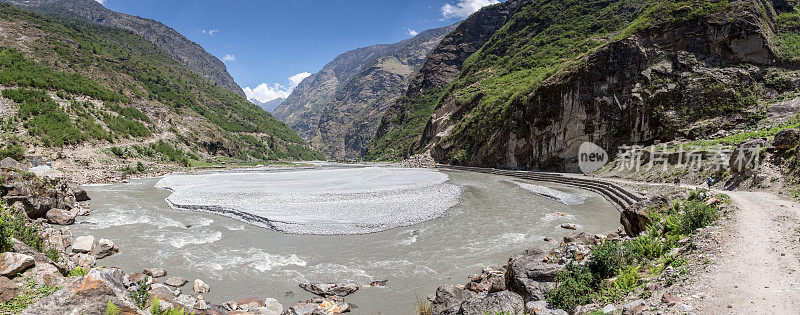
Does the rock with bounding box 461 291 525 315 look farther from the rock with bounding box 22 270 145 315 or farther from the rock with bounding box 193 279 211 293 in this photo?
the rock with bounding box 193 279 211 293

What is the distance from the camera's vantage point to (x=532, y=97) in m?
49.3

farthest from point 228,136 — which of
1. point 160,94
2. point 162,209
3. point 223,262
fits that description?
point 223,262

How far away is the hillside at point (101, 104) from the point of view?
131 feet

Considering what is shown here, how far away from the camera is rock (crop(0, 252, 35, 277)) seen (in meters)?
5.21

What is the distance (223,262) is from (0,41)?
91.9m

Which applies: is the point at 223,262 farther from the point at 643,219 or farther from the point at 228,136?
the point at 228,136

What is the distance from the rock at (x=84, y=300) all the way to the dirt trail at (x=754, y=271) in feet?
30.1

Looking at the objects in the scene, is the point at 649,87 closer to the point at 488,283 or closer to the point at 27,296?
the point at 488,283

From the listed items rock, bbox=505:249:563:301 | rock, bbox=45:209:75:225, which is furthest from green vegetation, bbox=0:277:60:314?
rock, bbox=45:209:75:225

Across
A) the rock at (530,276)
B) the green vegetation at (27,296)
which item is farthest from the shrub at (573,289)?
the green vegetation at (27,296)

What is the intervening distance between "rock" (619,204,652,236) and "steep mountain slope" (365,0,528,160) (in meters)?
119

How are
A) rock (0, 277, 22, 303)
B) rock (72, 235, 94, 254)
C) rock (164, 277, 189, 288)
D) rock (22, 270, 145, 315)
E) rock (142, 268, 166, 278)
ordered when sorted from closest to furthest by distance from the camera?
rock (22, 270, 145, 315), rock (0, 277, 22, 303), rock (164, 277, 189, 288), rock (142, 268, 166, 278), rock (72, 235, 94, 254)

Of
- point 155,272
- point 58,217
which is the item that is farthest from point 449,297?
point 58,217

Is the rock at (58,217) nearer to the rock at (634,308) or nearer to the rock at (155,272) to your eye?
the rock at (155,272)
